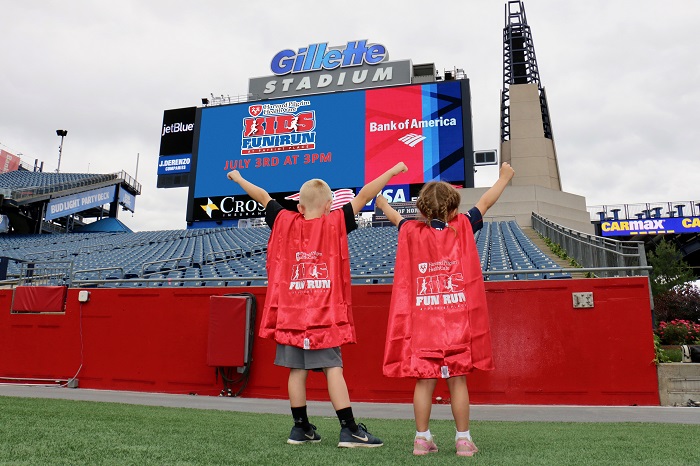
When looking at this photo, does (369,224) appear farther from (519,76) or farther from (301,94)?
(519,76)

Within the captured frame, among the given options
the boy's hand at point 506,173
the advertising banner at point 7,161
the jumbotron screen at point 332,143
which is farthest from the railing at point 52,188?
the advertising banner at point 7,161

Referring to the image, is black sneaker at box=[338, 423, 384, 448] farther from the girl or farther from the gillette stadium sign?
the gillette stadium sign

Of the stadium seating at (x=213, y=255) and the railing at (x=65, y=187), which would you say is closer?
the stadium seating at (x=213, y=255)

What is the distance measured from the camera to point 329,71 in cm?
2272

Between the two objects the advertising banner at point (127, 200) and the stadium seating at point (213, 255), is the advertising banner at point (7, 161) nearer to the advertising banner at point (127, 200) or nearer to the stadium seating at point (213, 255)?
the advertising banner at point (127, 200)

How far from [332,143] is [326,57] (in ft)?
17.9

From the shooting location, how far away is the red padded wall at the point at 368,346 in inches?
241

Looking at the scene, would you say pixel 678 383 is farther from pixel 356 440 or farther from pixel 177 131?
pixel 177 131

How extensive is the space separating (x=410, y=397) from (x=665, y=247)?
22447 millimetres

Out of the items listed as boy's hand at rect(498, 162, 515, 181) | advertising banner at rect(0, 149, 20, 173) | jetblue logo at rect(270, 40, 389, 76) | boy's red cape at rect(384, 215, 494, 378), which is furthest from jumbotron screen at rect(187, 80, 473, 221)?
advertising banner at rect(0, 149, 20, 173)


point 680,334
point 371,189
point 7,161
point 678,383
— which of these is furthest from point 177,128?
point 7,161

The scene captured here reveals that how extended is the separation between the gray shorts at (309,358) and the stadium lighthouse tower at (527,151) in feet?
54.8

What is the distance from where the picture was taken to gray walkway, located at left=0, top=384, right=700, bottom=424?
4945 millimetres

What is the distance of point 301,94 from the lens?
22.2m
